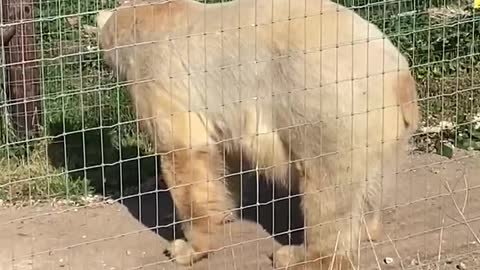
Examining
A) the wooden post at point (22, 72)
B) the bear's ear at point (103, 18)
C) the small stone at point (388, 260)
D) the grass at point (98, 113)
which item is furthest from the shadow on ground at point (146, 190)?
the bear's ear at point (103, 18)

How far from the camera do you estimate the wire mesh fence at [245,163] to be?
5086 mm

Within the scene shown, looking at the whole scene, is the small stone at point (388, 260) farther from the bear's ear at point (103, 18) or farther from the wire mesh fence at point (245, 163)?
the bear's ear at point (103, 18)

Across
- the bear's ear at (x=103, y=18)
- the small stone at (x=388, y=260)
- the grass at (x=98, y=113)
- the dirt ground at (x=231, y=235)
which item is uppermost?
the bear's ear at (x=103, y=18)

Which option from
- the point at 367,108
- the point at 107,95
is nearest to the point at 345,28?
the point at 367,108

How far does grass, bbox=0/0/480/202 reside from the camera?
21.2 feet

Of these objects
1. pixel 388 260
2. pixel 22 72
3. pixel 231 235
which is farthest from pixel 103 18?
pixel 388 260

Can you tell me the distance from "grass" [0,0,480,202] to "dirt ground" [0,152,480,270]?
0.24 meters

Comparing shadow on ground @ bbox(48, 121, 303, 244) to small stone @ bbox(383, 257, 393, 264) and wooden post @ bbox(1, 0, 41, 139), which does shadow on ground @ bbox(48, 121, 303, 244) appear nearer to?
wooden post @ bbox(1, 0, 41, 139)

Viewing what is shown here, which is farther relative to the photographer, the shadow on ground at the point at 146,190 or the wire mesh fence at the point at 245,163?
the shadow on ground at the point at 146,190

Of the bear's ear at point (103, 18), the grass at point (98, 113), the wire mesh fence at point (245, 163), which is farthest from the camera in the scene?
the grass at point (98, 113)

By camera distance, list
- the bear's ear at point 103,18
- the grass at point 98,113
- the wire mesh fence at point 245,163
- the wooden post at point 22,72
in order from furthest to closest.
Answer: the wooden post at point 22,72 < the grass at point 98,113 < the bear's ear at point 103,18 < the wire mesh fence at point 245,163

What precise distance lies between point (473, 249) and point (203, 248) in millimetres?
1411

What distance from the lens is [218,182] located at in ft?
18.4

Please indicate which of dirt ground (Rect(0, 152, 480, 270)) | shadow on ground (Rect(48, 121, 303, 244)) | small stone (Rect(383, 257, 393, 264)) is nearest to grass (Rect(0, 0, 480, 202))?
shadow on ground (Rect(48, 121, 303, 244))
